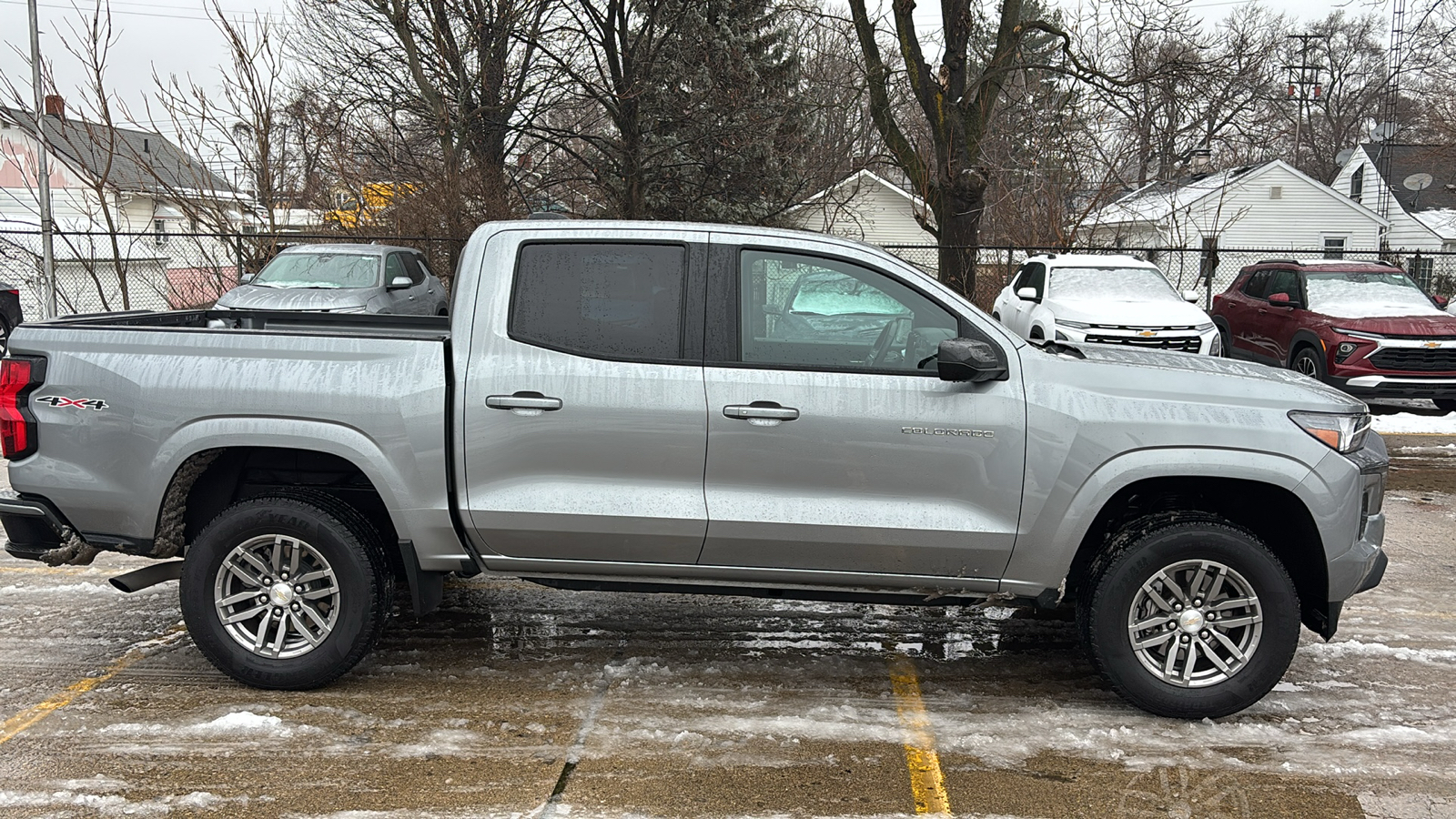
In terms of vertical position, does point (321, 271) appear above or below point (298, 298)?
above

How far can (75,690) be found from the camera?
14.5ft

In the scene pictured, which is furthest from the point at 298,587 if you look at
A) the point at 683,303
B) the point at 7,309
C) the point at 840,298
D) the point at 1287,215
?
the point at 1287,215

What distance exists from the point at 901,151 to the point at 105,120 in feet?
42.6

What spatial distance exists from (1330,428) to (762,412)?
2.17 meters

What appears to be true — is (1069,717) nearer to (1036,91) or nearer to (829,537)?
(829,537)

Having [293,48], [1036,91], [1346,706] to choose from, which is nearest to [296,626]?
[1346,706]

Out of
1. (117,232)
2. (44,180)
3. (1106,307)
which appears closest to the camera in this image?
(1106,307)

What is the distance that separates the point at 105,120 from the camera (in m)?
15.9

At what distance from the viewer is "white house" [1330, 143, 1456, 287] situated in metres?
44.0

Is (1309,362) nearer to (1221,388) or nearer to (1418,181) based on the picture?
(1221,388)

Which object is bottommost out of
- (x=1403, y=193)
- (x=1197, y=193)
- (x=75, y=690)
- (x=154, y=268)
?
(x=75, y=690)

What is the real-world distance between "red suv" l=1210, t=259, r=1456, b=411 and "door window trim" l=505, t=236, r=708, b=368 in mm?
10066

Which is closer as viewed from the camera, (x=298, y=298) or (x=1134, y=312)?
(x=1134, y=312)

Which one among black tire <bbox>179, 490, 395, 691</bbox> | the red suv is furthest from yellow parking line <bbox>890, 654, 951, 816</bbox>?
the red suv
